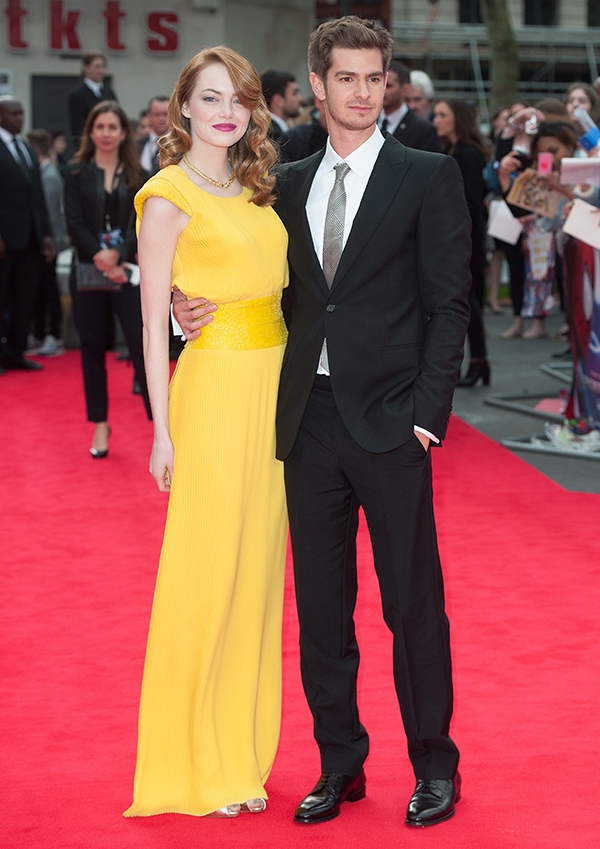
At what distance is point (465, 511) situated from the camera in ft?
19.6

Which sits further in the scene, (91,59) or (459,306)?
(91,59)

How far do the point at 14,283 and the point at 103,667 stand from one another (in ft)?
22.2

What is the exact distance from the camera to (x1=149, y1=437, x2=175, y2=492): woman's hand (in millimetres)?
3029

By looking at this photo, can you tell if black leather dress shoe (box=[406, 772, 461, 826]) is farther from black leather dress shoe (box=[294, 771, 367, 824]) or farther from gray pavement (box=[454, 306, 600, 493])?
gray pavement (box=[454, 306, 600, 493])

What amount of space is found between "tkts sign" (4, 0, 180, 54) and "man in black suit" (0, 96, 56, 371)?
339 inches

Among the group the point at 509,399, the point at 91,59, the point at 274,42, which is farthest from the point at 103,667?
the point at 274,42

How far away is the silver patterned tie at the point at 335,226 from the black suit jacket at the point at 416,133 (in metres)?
4.55

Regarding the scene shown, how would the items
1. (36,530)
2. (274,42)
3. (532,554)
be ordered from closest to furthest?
(532,554) < (36,530) < (274,42)

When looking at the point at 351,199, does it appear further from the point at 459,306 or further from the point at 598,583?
the point at 598,583

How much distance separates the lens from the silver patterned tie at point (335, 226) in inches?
115

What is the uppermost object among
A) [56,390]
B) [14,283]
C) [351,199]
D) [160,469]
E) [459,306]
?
[351,199]

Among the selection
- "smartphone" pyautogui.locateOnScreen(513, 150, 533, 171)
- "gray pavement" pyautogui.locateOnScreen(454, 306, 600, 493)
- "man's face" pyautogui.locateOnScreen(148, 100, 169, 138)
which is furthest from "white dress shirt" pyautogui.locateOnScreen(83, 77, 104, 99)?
"smartphone" pyautogui.locateOnScreen(513, 150, 533, 171)

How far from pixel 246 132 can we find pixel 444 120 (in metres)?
6.10

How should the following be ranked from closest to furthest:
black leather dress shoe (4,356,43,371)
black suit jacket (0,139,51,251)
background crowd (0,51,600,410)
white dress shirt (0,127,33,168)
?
1. background crowd (0,51,600,410)
2. black suit jacket (0,139,51,251)
3. white dress shirt (0,127,33,168)
4. black leather dress shoe (4,356,43,371)
